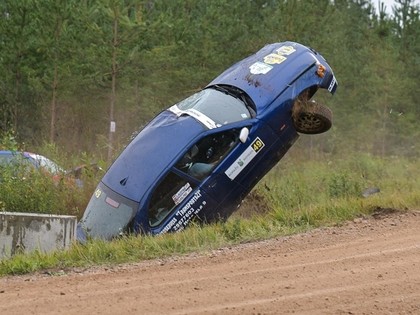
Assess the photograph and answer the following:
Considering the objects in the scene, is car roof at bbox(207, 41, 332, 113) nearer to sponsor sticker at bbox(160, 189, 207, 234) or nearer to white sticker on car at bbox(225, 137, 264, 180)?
white sticker on car at bbox(225, 137, 264, 180)

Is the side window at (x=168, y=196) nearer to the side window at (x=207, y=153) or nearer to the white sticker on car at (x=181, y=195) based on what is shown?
the white sticker on car at (x=181, y=195)

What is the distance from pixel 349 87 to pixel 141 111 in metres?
10.9

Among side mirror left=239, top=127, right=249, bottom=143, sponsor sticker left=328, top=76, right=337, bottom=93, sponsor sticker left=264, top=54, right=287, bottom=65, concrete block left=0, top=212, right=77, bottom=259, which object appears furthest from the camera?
sponsor sticker left=328, top=76, right=337, bottom=93

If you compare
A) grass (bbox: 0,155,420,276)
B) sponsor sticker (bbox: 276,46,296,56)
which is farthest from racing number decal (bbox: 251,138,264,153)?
sponsor sticker (bbox: 276,46,296,56)

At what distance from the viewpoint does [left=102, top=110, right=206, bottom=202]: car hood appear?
9609 mm

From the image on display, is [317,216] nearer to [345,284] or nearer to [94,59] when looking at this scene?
[345,284]

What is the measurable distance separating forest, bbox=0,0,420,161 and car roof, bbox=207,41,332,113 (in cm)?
915

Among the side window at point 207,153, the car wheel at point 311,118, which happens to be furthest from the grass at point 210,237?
the car wheel at point 311,118

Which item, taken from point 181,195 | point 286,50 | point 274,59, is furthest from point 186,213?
point 286,50

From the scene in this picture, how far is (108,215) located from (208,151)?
1.54 m

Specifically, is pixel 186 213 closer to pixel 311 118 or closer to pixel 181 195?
pixel 181 195

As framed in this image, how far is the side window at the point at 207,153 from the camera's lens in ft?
32.3

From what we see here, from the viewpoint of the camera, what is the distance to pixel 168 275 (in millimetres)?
6543

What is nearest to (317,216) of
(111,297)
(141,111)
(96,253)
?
(96,253)
